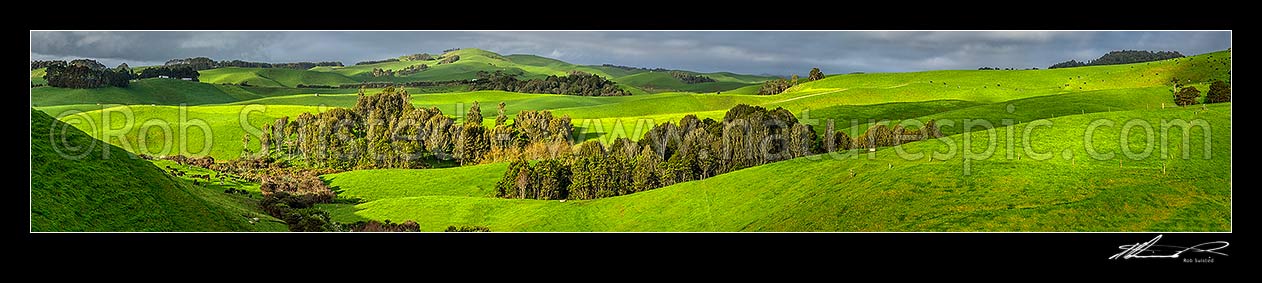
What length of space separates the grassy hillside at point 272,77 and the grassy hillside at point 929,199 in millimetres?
12139

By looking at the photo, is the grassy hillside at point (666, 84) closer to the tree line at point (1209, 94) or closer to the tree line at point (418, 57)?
the tree line at point (418, 57)

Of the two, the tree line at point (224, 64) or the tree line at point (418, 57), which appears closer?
the tree line at point (224, 64)

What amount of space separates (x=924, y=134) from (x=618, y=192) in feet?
38.1

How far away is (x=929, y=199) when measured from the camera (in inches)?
922

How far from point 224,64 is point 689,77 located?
22.9 m

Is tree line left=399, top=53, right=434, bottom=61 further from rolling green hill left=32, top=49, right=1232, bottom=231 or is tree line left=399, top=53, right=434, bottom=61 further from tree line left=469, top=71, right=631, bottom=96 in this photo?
A: tree line left=469, top=71, right=631, bottom=96

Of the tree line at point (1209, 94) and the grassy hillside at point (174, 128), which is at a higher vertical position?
the tree line at point (1209, 94)

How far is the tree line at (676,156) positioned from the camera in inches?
1124

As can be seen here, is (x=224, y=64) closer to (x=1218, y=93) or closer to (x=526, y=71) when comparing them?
(x=526, y=71)

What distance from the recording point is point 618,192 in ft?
92.8

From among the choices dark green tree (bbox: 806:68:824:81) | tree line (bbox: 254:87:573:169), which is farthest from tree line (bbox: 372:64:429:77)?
dark green tree (bbox: 806:68:824:81)

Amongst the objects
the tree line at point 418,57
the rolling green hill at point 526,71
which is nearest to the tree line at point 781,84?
the rolling green hill at point 526,71

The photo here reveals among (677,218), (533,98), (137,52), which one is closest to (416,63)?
(533,98)

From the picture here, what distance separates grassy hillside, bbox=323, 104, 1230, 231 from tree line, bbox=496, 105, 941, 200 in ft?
2.65
